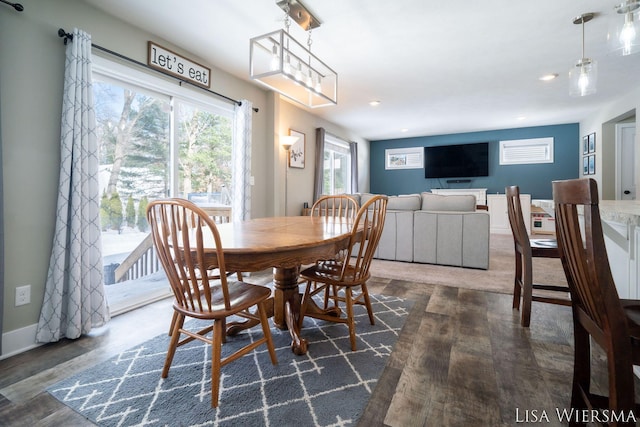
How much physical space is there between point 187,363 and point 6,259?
1326 millimetres

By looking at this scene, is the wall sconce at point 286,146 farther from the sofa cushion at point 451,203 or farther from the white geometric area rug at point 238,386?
the white geometric area rug at point 238,386

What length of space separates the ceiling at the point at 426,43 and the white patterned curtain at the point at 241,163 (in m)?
0.52

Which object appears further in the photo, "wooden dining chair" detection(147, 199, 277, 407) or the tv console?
the tv console

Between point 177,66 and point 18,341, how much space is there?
2.53m

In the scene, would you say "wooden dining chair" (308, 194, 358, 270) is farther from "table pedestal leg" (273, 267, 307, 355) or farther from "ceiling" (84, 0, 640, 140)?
"ceiling" (84, 0, 640, 140)

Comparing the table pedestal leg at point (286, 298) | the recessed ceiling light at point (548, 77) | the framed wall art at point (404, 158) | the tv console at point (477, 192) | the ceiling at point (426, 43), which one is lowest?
the table pedestal leg at point (286, 298)

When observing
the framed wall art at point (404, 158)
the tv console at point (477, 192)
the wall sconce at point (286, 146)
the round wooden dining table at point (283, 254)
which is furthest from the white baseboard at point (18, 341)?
the framed wall art at point (404, 158)

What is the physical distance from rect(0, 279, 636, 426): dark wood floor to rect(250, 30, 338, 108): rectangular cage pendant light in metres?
1.93

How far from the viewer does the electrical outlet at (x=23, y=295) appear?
6.18 ft

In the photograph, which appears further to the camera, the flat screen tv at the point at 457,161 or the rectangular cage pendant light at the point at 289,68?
the flat screen tv at the point at 457,161

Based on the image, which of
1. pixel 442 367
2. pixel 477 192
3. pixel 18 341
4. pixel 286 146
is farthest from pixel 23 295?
pixel 477 192

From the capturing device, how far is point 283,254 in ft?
4.64

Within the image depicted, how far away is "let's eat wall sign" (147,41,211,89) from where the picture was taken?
2.69 meters

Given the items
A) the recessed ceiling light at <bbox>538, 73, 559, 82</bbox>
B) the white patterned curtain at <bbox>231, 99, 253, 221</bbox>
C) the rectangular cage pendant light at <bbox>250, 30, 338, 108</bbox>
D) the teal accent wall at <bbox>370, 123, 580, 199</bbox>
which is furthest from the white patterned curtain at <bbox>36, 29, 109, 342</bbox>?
the teal accent wall at <bbox>370, 123, 580, 199</bbox>
